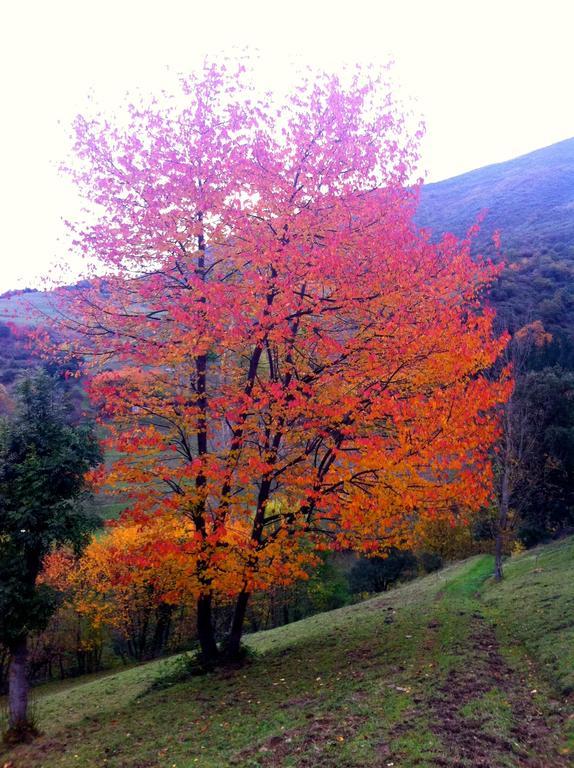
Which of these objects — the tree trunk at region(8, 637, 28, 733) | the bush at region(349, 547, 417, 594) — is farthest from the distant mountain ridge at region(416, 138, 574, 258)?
the tree trunk at region(8, 637, 28, 733)

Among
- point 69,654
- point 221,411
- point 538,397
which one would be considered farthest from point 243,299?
point 69,654

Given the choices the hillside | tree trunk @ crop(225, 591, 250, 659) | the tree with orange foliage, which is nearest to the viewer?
tree trunk @ crop(225, 591, 250, 659)

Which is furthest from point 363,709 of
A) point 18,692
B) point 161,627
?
point 161,627

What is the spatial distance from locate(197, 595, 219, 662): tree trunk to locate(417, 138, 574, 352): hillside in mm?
16858

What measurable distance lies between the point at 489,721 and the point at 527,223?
116684 mm

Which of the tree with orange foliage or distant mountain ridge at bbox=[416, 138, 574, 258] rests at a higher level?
distant mountain ridge at bbox=[416, 138, 574, 258]

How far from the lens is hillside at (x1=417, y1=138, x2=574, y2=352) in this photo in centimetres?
6425

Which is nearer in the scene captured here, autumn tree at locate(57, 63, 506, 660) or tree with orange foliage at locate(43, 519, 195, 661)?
autumn tree at locate(57, 63, 506, 660)

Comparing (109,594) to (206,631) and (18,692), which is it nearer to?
(206,631)

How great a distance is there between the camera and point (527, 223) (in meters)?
108

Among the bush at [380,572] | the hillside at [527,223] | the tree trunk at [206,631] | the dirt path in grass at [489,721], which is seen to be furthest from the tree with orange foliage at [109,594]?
the hillside at [527,223]

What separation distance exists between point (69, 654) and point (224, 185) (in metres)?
38.8

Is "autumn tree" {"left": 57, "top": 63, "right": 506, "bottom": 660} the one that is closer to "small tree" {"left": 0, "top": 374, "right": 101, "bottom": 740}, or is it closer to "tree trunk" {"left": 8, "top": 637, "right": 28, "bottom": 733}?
"small tree" {"left": 0, "top": 374, "right": 101, "bottom": 740}

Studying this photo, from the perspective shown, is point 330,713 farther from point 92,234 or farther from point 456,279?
point 92,234
